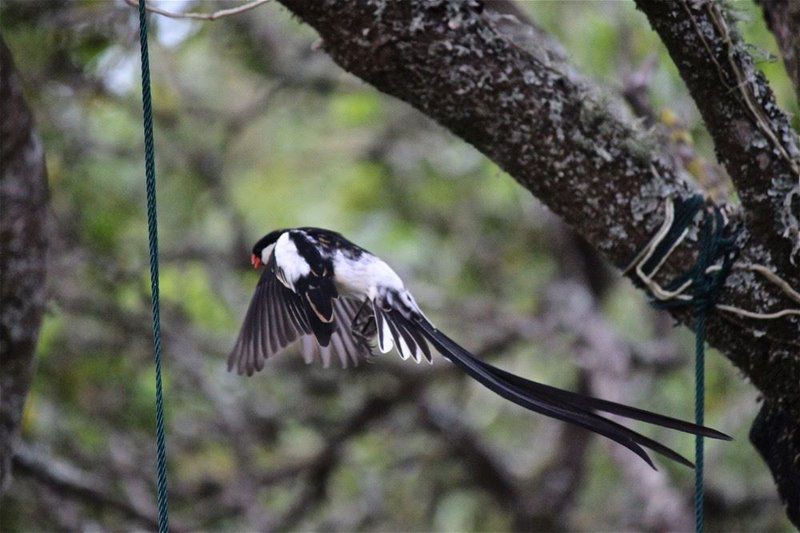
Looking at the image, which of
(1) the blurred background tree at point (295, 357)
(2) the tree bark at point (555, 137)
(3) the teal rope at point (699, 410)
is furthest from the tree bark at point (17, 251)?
(3) the teal rope at point (699, 410)

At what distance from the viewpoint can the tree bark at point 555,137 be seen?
1.83 meters

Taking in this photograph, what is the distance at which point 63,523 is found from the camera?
3.55 meters

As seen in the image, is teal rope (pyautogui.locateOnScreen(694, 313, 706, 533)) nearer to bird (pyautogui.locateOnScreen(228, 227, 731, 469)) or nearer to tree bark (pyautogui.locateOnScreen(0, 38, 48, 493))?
bird (pyautogui.locateOnScreen(228, 227, 731, 469))

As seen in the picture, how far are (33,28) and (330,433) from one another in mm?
1979

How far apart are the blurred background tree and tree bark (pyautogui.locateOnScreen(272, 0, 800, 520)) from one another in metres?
1.61

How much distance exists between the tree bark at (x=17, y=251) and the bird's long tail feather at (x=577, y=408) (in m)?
1.09

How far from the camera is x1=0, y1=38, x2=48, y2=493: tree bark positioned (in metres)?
2.36

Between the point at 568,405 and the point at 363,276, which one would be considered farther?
Answer: the point at 363,276

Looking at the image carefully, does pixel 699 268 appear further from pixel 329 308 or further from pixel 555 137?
pixel 329 308

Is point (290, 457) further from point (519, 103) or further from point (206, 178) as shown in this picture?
point (519, 103)

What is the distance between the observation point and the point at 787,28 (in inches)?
77.4

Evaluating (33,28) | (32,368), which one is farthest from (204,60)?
(32,368)

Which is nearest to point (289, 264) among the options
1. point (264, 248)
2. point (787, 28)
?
point (264, 248)

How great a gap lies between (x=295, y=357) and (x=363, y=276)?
7.26 feet
